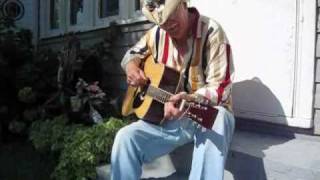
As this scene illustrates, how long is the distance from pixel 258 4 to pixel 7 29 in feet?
12.5

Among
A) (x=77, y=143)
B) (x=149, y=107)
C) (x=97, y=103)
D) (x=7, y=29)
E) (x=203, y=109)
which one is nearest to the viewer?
(x=203, y=109)

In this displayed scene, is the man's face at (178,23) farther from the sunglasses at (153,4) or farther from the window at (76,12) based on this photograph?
the window at (76,12)

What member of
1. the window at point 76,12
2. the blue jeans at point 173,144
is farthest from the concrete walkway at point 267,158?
the window at point 76,12

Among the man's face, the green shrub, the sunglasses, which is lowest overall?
the green shrub

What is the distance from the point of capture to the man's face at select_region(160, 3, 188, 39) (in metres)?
2.67

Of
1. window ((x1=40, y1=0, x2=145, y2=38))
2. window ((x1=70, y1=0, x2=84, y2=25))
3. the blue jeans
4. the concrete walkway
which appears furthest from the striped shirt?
window ((x1=70, y1=0, x2=84, y2=25))

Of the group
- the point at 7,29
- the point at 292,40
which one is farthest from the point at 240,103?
the point at 7,29

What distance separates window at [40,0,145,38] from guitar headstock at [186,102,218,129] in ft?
8.04

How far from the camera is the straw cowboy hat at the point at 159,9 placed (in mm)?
2637

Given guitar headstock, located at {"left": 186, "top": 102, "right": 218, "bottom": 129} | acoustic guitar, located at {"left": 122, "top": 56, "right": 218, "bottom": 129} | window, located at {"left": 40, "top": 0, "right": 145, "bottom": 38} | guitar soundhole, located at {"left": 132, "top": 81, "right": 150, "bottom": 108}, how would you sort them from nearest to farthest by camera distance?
guitar headstock, located at {"left": 186, "top": 102, "right": 218, "bottom": 129}
acoustic guitar, located at {"left": 122, "top": 56, "right": 218, "bottom": 129}
guitar soundhole, located at {"left": 132, "top": 81, "right": 150, "bottom": 108}
window, located at {"left": 40, "top": 0, "right": 145, "bottom": 38}

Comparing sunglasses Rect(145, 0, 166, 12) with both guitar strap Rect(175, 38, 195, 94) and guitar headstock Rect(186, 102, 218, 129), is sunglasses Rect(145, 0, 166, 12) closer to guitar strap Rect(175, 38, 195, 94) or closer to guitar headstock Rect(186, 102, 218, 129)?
guitar strap Rect(175, 38, 195, 94)

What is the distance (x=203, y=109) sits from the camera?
96.0 inches

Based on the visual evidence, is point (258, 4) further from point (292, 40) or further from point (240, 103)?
point (240, 103)

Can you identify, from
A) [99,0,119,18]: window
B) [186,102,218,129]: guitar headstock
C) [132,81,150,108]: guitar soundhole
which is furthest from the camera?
[99,0,119,18]: window
